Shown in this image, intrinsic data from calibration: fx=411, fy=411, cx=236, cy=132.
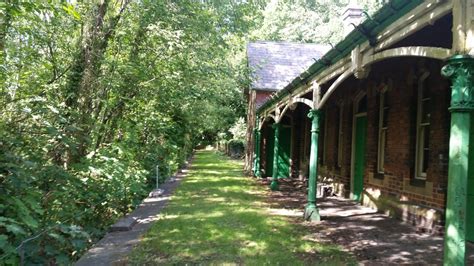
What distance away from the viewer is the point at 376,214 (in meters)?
9.09

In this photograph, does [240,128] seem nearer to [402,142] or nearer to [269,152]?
[269,152]

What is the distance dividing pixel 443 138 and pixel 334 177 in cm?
594

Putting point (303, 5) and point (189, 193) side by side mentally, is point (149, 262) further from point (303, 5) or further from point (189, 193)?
point (303, 5)

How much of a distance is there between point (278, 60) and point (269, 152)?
246 inches

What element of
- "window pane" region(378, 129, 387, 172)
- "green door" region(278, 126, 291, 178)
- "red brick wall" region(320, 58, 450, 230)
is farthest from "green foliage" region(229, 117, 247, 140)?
"window pane" region(378, 129, 387, 172)

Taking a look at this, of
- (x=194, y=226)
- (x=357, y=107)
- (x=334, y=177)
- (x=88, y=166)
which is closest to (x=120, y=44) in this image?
(x=88, y=166)

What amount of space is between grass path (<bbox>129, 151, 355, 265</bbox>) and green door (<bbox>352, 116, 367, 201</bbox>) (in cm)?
256

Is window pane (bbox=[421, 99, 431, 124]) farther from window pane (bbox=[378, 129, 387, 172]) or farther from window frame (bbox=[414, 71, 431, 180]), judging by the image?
window pane (bbox=[378, 129, 387, 172])

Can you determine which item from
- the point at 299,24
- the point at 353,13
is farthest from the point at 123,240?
the point at 299,24

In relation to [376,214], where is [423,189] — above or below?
above

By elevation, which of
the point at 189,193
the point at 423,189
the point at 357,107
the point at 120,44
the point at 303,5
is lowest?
the point at 189,193

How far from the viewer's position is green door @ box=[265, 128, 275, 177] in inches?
753

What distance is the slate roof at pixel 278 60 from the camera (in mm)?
21312

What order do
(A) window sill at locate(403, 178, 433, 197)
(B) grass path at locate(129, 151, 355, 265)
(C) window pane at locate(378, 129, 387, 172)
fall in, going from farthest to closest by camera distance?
1. (C) window pane at locate(378, 129, 387, 172)
2. (A) window sill at locate(403, 178, 433, 197)
3. (B) grass path at locate(129, 151, 355, 265)
